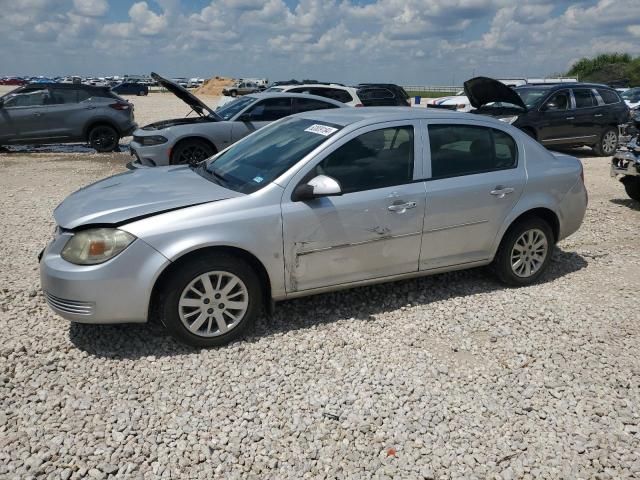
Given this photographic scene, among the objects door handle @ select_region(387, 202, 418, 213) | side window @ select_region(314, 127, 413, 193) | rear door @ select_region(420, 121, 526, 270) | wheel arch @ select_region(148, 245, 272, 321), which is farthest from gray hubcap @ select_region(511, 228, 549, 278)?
wheel arch @ select_region(148, 245, 272, 321)

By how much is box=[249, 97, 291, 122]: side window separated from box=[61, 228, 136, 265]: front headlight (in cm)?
682

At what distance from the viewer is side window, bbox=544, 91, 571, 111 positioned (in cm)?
1249

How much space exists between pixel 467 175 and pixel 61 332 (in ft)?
11.4

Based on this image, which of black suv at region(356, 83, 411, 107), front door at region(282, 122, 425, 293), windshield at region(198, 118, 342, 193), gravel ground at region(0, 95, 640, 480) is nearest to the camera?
gravel ground at region(0, 95, 640, 480)

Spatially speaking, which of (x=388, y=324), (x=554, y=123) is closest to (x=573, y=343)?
(x=388, y=324)

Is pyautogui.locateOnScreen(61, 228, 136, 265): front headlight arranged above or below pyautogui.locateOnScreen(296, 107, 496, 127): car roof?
below

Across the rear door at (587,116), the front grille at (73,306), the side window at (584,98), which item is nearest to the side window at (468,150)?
the front grille at (73,306)

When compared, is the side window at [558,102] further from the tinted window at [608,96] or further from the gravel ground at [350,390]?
the gravel ground at [350,390]

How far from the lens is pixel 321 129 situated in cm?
441

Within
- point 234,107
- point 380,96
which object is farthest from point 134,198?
point 380,96

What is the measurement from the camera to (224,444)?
2986 mm

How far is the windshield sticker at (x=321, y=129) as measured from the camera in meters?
4.29

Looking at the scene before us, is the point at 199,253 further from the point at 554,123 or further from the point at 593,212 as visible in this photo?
the point at 554,123

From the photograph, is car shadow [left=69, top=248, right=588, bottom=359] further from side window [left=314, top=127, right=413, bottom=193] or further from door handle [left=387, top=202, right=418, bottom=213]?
side window [left=314, top=127, right=413, bottom=193]
